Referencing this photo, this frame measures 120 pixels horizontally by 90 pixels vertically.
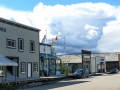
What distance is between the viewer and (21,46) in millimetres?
37844

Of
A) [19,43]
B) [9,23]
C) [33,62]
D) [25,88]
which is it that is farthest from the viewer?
[33,62]

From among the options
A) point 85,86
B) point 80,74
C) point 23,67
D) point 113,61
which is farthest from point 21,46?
point 113,61

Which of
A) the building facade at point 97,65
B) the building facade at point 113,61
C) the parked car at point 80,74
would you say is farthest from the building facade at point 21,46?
the building facade at point 113,61

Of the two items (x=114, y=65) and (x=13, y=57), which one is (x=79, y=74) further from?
(x=114, y=65)

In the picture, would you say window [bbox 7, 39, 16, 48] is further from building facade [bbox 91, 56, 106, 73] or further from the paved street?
building facade [bbox 91, 56, 106, 73]

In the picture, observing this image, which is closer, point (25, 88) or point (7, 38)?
point (25, 88)

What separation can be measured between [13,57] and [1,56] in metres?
3.39

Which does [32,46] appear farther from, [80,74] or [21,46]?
[80,74]

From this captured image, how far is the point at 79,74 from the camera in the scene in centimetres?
4284

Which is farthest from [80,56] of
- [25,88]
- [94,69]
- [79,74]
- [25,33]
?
[25,88]

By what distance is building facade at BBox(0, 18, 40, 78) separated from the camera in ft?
111

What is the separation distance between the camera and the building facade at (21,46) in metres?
34.0

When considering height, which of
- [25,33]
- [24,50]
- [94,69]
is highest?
[25,33]

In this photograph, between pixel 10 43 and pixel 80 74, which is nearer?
pixel 10 43
